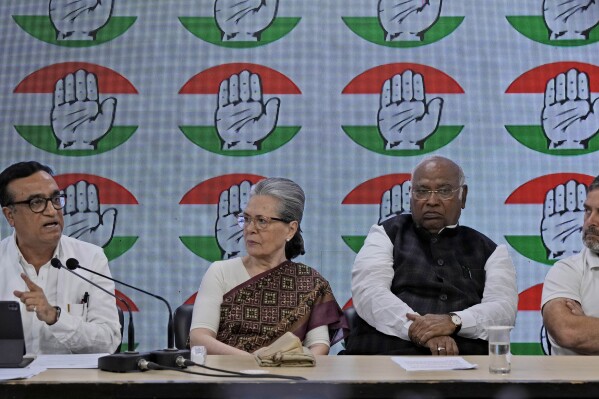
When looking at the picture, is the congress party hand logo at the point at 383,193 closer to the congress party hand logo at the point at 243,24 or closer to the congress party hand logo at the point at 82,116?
the congress party hand logo at the point at 243,24

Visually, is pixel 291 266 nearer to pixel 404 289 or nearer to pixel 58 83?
pixel 404 289

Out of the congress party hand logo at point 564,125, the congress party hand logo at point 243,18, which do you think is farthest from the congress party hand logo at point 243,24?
the congress party hand logo at point 564,125

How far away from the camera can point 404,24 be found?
163 inches

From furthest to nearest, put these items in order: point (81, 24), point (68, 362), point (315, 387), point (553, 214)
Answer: point (81, 24) < point (553, 214) < point (68, 362) < point (315, 387)

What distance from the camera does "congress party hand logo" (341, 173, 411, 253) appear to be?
13.5ft

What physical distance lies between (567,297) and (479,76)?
1330mm

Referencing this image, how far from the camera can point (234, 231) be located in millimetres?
4117

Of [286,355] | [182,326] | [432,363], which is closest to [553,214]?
[182,326]

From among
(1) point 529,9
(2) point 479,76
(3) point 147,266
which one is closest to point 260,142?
(3) point 147,266

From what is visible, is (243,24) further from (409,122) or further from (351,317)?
(351,317)

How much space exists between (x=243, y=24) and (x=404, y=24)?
2.60 ft

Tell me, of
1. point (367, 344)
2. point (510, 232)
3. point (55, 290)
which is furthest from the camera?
point (510, 232)

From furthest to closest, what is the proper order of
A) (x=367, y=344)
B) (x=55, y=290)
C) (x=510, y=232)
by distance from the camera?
(x=510, y=232)
(x=367, y=344)
(x=55, y=290)

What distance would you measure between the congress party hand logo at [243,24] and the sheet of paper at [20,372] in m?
2.28
